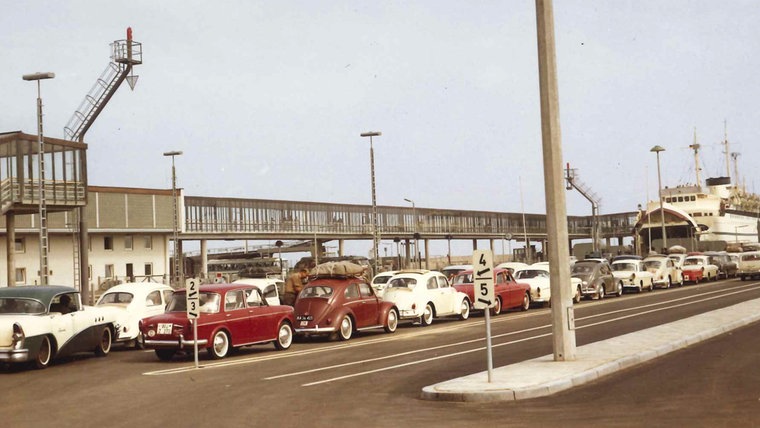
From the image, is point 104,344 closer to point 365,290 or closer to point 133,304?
point 133,304

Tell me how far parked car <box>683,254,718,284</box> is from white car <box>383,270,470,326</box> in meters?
28.3

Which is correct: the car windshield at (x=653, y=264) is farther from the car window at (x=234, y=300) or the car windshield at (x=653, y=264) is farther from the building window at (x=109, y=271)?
the building window at (x=109, y=271)

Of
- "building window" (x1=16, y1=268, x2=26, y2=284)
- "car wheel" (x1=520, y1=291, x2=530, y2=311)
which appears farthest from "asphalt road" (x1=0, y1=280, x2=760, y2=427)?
"building window" (x1=16, y1=268, x2=26, y2=284)

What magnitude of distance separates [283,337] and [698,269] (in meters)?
39.4

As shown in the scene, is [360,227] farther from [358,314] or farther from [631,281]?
[358,314]

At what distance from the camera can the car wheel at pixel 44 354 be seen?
18906mm

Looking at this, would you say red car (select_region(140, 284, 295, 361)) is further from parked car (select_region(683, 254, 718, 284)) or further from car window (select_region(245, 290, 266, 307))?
parked car (select_region(683, 254, 718, 284))

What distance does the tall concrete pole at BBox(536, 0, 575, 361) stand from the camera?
15.0 m

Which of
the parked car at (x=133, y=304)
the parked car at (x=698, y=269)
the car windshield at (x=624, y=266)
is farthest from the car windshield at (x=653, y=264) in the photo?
the parked car at (x=133, y=304)

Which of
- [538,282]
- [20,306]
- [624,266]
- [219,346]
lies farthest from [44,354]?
[624,266]

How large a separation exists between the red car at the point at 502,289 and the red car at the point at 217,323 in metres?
11.8

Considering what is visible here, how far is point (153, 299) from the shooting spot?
81.3 ft

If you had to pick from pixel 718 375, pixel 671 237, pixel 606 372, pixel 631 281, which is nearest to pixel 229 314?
pixel 606 372

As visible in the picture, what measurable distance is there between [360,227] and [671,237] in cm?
3435
